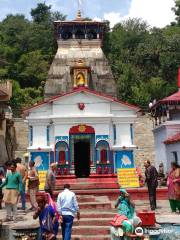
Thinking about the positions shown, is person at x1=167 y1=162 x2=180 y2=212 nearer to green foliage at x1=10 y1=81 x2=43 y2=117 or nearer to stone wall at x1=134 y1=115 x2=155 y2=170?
stone wall at x1=134 y1=115 x2=155 y2=170

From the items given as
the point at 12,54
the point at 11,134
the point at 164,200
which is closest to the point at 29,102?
the point at 11,134

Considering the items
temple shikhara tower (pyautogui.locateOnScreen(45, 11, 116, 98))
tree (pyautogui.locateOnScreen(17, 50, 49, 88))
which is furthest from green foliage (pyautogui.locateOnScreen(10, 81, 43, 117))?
temple shikhara tower (pyautogui.locateOnScreen(45, 11, 116, 98))

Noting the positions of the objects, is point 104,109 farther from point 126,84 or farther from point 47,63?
point 47,63

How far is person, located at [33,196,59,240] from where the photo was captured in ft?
28.4

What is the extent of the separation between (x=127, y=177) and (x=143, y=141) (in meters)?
12.1

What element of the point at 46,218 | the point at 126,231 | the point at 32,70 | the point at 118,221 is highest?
the point at 32,70

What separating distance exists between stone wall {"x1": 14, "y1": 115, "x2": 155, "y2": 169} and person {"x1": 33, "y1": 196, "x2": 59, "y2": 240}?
24109mm

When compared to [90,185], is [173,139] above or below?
above

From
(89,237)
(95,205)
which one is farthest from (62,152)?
(89,237)

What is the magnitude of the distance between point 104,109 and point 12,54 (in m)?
33.4

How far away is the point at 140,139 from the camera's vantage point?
3416 centimetres

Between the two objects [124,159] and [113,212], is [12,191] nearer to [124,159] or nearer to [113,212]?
[113,212]

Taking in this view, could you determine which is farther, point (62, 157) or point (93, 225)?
point (62, 157)

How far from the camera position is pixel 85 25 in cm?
3797
